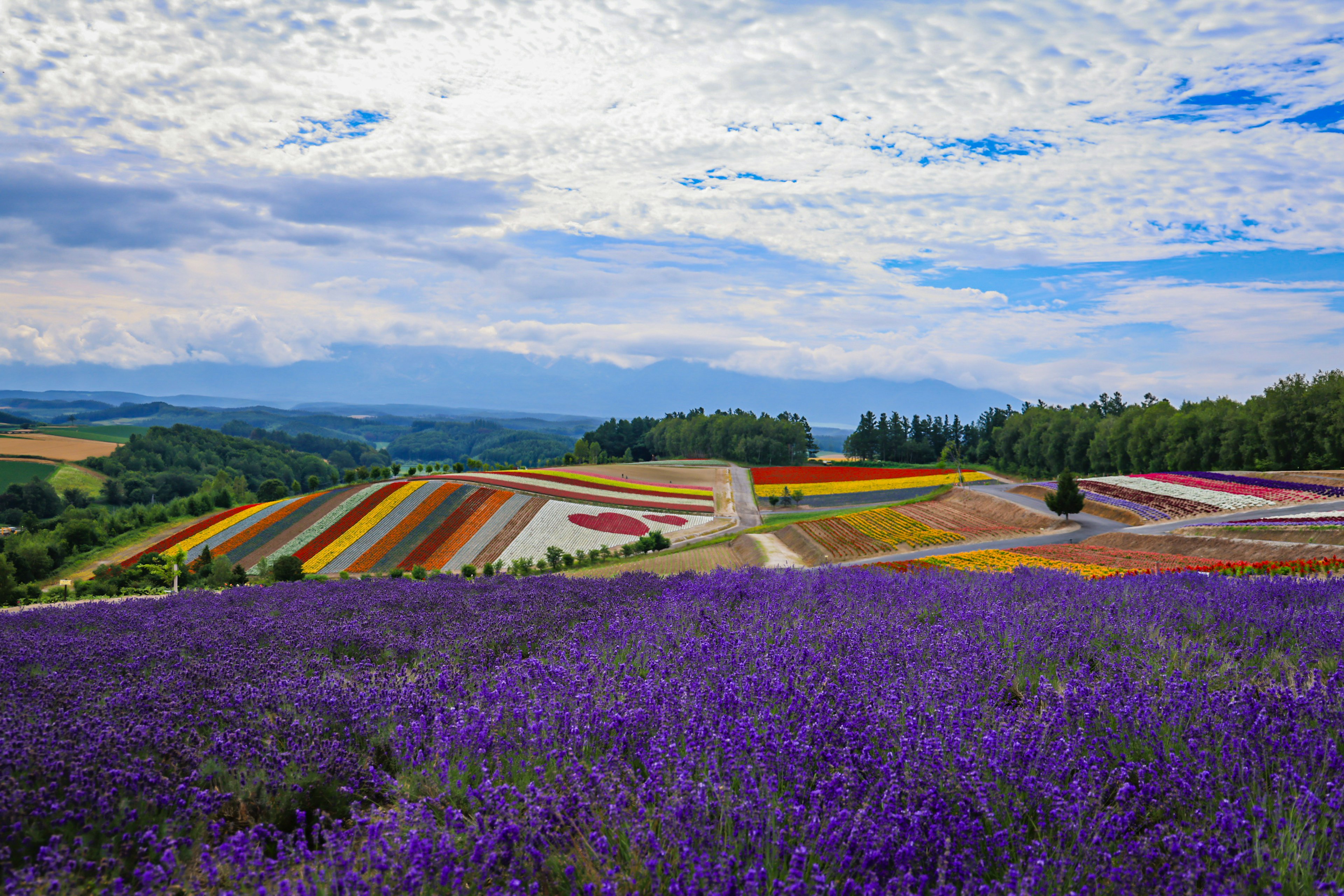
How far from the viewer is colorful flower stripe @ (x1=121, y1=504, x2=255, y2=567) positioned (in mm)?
43031

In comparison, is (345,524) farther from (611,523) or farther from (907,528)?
(907,528)

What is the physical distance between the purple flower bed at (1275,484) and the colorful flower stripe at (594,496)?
3493 centimetres

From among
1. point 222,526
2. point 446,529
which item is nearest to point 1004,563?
point 446,529

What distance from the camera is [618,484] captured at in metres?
71.1

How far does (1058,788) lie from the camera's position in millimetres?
3543

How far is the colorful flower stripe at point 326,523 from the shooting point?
144 feet

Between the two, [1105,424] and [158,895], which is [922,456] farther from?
[158,895]

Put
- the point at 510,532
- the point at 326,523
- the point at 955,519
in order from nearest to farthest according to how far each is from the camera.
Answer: the point at 955,519 < the point at 510,532 < the point at 326,523

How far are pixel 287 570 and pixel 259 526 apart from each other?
79.4 feet

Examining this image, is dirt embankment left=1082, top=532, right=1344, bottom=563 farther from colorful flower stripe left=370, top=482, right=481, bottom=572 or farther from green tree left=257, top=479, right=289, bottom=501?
green tree left=257, top=479, right=289, bottom=501

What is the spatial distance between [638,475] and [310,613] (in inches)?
2833

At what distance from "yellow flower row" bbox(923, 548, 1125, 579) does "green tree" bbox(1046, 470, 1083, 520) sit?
522 inches

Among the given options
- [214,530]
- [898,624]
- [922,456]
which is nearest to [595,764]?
[898,624]

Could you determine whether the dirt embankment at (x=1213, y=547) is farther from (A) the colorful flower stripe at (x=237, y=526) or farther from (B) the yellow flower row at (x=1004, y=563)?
(A) the colorful flower stripe at (x=237, y=526)
